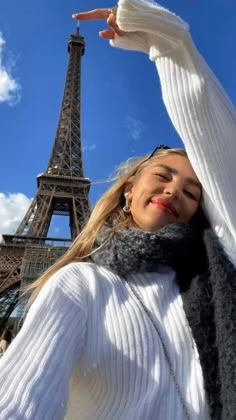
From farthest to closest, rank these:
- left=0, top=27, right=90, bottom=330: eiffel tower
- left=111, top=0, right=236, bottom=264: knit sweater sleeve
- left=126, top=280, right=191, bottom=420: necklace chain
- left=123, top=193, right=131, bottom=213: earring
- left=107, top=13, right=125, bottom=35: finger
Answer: left=0, top=27, right=90, bottom=330: eiffel tower < left=123, top=193, right=131, bottom=213: earring < left=107, top=13, right=125, bottom=35: finger < left=111, top=0, right=236, bottom=264: knit sweater sleeve < left=126, top=280, right=191, bottom=420: necklace chain

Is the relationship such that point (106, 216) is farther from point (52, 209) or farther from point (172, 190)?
point (52, 209)

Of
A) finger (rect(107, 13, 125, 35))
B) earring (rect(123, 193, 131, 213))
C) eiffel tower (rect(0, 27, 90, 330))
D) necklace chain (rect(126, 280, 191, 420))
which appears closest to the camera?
necklace chain (rect(126, 280, 191, 420))

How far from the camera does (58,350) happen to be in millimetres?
863

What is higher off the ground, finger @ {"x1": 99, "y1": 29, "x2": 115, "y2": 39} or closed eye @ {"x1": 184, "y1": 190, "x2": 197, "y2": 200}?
finger @ {"x1": 99, "y1": 29, "x2": 115, "y2": 39}

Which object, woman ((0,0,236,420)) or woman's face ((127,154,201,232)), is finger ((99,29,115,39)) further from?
woman's face ((127,154,201,232))

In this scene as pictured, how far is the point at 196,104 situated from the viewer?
1.07 m

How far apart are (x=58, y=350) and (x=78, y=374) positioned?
0.10m

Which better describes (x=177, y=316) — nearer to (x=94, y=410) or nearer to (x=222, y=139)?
(x=94, y=410)

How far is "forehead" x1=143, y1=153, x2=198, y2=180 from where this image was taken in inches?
48.1

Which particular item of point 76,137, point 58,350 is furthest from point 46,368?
point 76,137

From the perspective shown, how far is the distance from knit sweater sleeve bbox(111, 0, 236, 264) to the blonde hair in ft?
0.70

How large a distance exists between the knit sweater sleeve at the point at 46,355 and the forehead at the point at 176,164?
400mm

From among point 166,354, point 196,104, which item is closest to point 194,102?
point 196,104

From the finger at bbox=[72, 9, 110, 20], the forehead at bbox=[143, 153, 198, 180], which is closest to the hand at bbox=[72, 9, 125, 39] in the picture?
the finger at bbox=[72, 9, 110, 20]
